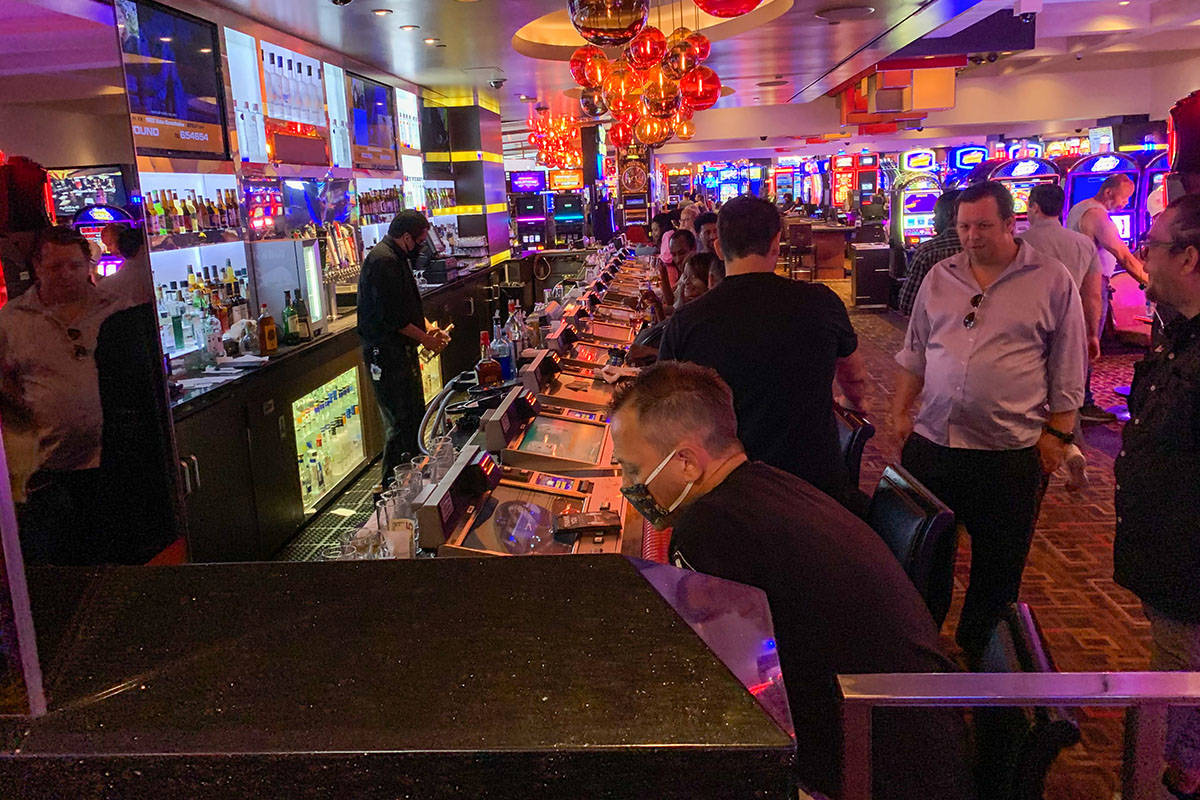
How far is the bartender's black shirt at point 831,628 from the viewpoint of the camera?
154 cm

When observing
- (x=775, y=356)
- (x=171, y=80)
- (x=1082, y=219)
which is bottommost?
(x=775, y=356)

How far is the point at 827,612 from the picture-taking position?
1.55 meters

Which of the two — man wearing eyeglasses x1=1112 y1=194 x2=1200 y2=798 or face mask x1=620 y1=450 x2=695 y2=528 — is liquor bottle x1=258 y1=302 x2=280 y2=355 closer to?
face mask x1=620 y1=450 x2=695 y2=528

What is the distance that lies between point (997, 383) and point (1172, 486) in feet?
2.50

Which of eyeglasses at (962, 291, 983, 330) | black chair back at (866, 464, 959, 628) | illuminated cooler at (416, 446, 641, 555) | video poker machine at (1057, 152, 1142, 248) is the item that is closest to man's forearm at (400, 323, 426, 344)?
illuminated cooler at (416, 446, 641, 555)

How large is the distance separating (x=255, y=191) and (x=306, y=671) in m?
5.88

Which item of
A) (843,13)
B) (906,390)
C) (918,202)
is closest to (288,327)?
(906,390)

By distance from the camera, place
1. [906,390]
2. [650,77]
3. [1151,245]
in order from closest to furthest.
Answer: [1151,245]
[906,390]
[650,77]

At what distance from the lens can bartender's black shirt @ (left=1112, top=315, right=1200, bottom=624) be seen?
7.27ft

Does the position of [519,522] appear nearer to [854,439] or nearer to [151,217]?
[854,439]

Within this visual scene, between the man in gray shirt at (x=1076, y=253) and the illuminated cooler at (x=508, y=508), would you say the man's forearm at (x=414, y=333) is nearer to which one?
the illuminated cooler at (x=508, y=508)

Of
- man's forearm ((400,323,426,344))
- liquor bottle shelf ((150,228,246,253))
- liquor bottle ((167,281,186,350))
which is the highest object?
liquor bottle shelf ((150,228,246,253))

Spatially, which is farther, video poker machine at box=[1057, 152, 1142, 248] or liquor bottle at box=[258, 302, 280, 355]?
video poker machine at box=[1057, 152, 1142, 248]

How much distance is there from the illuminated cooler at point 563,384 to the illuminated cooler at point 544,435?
10 centimetres
